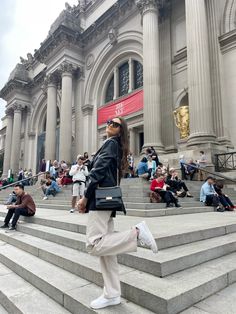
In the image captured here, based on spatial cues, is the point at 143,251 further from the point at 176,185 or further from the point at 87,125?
the point at 87,125

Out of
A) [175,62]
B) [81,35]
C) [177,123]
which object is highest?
[81,35]

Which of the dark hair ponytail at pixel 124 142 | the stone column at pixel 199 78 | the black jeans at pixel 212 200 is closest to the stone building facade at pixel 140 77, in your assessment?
the stone column at pixel 199 78

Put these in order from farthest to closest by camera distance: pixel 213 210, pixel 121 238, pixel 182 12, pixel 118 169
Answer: pixel 182 12 < pixel 213 210 < pixel 118 169 < pixel 121 238

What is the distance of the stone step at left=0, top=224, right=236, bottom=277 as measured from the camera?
305 centimetres

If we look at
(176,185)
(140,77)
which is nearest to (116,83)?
(140,77)

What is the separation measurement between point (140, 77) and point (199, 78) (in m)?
7.91

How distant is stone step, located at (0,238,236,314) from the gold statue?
1174 cm

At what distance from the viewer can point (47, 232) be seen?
5.14m

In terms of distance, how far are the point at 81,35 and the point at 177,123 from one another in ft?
46.9

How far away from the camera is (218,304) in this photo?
2637mm

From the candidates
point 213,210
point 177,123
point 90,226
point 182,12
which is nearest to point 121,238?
point 90,226

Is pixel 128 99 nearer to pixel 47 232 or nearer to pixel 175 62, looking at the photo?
pixel 175 62

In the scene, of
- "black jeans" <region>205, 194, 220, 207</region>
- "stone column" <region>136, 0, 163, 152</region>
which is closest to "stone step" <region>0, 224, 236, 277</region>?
"black jeans" <region>205, 194, 220, 207</region>

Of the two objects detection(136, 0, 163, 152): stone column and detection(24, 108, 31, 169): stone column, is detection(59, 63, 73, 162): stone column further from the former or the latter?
detection(24, 108, 31, 169): stone column
